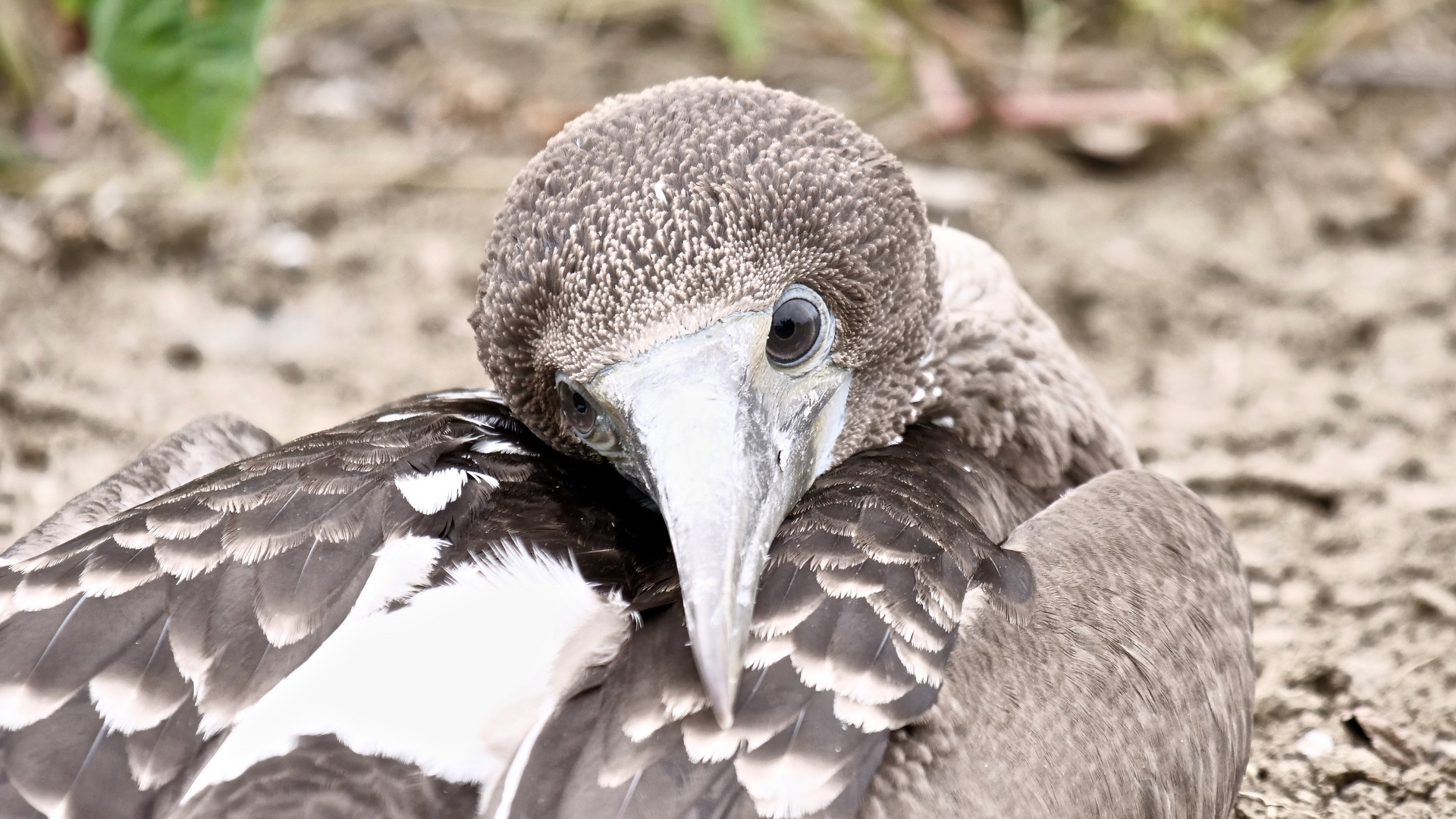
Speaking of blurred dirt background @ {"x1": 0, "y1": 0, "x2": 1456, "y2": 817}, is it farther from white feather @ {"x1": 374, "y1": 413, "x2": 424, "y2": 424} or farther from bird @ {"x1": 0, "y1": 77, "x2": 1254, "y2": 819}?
white feather @ {"x1": 374, "y1": 413, "x2": 424, "y2": 424}

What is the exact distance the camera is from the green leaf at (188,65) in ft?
14.5

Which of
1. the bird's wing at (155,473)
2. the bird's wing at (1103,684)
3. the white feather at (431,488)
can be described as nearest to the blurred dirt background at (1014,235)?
the bird's wing at (1103,684)

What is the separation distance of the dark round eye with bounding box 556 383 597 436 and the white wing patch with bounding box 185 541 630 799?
37 cm

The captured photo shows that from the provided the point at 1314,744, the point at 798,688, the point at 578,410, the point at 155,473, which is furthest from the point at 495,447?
the point at 1314,744

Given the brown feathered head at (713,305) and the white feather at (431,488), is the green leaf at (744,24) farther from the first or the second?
the white feather at (431,488)

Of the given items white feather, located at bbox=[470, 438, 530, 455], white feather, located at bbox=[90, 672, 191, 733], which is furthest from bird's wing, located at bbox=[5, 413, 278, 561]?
white feather, located at bbox=[90, 672, 191, 733]

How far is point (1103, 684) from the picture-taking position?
7.72 feet

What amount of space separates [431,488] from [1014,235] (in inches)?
147

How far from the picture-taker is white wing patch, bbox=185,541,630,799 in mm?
2199

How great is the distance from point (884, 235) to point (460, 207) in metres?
3.50

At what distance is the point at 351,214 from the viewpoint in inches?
240

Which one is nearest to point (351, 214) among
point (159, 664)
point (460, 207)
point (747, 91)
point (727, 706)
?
point (460, 207)

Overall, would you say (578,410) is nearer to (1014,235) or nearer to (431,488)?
(431,488)

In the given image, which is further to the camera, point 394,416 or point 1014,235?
point 1014,235
